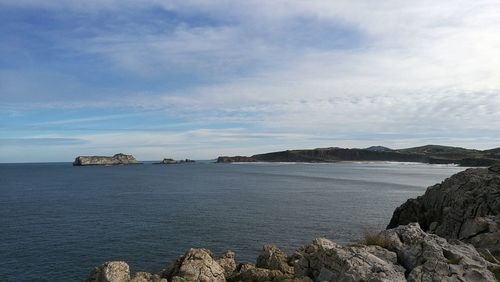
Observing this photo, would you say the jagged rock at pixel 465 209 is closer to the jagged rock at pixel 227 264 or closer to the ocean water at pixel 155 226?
the ocean water at pixel 155 226

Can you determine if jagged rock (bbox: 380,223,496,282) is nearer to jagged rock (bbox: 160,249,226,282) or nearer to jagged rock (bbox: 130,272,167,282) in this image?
jagged rock (bbox: 160,249,226,282)

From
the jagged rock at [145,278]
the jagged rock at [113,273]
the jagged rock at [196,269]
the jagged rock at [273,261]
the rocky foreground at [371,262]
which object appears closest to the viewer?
the rocky foreground at [371,262]

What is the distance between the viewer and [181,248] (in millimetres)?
45156

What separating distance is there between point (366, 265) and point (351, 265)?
2.08 feet

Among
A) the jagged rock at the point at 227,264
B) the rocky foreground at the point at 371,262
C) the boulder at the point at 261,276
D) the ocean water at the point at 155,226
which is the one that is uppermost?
the rocky foreground at the point at 371,262

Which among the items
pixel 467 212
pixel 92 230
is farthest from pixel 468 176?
pixel 92 230

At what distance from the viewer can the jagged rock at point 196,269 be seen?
22.3 meters

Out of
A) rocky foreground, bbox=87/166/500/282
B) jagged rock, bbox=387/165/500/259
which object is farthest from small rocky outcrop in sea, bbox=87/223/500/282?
jagged rock, bbox=387/165/500/259

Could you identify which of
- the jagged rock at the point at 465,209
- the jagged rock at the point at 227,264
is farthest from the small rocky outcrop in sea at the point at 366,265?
the jagged rock at the point at 465,209

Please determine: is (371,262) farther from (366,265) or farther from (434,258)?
(434,258)

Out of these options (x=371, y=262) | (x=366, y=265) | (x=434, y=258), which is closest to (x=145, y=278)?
(x=366, y=265)

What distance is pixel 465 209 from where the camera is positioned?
38000mm

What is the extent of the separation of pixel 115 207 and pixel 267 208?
27968mm

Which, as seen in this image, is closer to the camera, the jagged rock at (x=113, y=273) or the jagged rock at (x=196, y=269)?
the jagged rock at (x=113, y=273)
